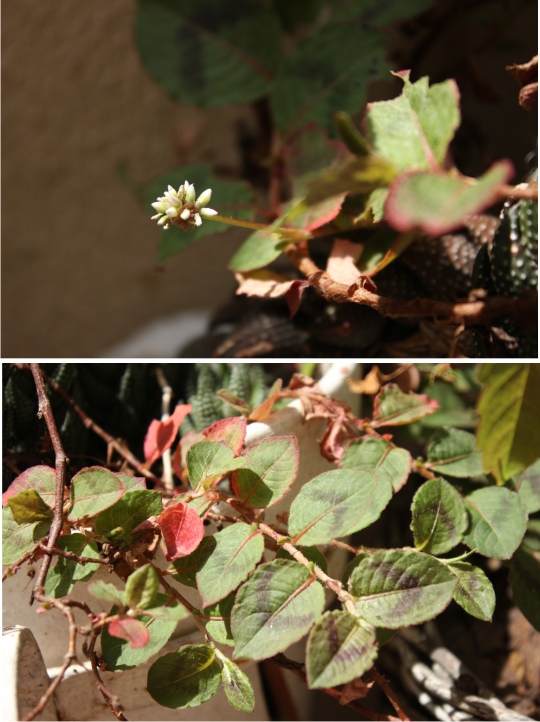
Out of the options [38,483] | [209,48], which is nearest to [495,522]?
[38,483]

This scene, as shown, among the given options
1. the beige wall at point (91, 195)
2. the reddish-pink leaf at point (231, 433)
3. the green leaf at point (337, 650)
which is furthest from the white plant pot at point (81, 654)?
the beige wall at point (91, 195)

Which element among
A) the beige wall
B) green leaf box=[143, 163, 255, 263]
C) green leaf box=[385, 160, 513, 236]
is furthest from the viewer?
the beige wall

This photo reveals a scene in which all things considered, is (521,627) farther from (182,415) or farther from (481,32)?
(481,32)

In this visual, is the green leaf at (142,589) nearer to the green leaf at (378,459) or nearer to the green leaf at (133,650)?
the green leaf at (133,650)

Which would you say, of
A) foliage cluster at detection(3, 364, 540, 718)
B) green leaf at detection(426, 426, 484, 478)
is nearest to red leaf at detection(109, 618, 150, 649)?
foliage cluster at detection(3, 364, 540, 718)

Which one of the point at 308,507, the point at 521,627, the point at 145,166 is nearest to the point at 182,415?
the point at 308,507

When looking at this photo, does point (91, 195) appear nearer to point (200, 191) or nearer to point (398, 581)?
point (200, 191)

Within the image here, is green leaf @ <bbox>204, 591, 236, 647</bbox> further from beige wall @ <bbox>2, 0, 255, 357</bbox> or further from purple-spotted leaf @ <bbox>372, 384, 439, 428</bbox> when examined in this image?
beige wall @ <bbox>2, 0, 255, 357</bbox>
